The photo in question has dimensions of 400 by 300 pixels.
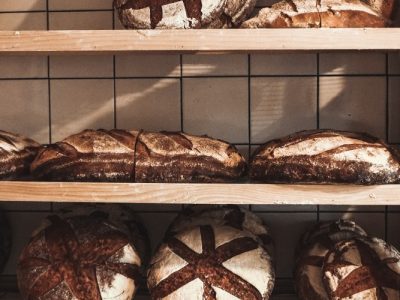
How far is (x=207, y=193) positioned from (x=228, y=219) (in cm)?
39

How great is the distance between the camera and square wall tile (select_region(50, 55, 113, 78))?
2.05m

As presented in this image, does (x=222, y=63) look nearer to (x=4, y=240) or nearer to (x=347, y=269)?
(x=347, y=269)

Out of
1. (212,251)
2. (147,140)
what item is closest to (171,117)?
(147,140)

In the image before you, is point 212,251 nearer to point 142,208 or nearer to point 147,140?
point 147,140

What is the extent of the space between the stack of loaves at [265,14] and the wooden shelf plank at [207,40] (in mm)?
123

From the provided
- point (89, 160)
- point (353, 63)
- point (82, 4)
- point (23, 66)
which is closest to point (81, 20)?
point (82, 4)

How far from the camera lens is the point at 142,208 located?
2.05 meters

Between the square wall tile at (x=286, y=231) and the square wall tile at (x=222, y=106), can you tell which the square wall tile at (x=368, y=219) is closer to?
the square wall tile at (x=286, y=231)

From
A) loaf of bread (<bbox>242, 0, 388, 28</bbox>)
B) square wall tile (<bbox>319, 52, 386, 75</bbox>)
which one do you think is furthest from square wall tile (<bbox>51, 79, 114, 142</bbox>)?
square wall tile (<bbox>319, 52, 386, 75</bbox>)

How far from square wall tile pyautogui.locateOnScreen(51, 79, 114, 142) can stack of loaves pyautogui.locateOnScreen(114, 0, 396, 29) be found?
49 centimetres

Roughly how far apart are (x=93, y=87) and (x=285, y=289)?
1.07 metres

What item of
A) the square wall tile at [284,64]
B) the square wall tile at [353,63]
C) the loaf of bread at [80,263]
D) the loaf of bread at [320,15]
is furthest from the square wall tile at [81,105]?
the square wall tile at [353,63]

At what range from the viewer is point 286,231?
2.02m

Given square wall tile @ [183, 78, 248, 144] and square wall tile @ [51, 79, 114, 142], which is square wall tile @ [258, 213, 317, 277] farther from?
square wall tile @ [51, 79, 114, 142]
